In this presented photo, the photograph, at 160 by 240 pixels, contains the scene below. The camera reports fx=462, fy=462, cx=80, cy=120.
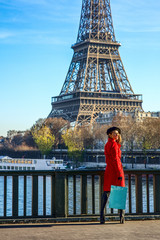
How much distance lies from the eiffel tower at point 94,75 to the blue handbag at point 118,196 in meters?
70.3

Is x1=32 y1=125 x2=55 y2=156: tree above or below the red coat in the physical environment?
above

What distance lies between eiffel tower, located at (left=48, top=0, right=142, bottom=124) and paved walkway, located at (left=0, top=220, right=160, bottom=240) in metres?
70.4

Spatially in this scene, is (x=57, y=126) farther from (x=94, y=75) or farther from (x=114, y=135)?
(x=114, y=135)

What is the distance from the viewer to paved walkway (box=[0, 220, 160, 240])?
702 cm

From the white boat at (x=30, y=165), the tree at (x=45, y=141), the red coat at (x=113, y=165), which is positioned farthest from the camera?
the tree at (x=45, y=141)

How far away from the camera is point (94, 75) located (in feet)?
285

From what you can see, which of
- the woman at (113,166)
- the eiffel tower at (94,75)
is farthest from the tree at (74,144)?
the woman at (113,166)

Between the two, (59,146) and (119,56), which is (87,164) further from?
(119,56)

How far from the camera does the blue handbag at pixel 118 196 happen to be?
820cm

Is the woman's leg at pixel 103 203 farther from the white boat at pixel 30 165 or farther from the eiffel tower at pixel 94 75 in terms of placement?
the eiffel tower at pixel 94 75

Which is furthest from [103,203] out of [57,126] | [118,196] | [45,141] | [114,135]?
[57,126]

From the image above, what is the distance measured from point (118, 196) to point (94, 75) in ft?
260

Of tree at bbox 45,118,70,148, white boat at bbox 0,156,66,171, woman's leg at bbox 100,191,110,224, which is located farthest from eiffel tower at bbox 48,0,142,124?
woman's leg at bbox 100,191,110,224

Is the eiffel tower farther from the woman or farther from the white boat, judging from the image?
the woman
